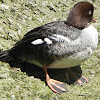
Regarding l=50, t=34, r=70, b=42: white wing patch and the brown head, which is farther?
the brown head

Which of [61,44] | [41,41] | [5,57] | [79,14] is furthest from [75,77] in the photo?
[5,57]

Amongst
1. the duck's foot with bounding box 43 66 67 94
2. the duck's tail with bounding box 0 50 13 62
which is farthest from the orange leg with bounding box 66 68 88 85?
the duck's tail with bounding box 0 50 13 62

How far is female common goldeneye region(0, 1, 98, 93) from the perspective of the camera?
12.6ft

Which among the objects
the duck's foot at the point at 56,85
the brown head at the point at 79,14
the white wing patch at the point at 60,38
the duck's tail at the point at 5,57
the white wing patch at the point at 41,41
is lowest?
the duck's foot at the point at 56,85

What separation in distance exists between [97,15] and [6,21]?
2694 mm

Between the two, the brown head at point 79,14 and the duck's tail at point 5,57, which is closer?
the brown head at point 79,14

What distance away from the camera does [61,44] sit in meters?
3.84

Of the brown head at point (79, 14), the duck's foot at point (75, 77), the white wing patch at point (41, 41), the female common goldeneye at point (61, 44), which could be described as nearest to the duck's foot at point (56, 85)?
the female common goldeneye at point (61, 44)

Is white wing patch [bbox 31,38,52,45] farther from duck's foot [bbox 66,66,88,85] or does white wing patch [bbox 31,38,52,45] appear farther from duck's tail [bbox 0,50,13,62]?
duck's foot [bbox 66,66,88,85]

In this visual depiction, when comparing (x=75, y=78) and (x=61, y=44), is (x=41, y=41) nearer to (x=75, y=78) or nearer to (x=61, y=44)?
(x=61, y=44)

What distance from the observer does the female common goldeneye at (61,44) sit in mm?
3850

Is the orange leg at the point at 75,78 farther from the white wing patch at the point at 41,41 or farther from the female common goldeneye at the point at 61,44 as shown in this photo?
the white wing patch at the point at 41,41

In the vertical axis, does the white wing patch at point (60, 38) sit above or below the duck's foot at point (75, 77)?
above

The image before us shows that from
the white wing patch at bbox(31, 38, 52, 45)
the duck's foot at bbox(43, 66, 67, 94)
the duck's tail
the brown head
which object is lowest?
the duck's foot at bbox(43, 66, 67, 94)
